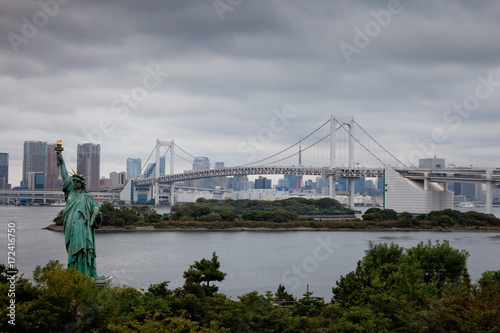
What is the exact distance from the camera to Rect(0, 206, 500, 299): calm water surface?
11.1 metres

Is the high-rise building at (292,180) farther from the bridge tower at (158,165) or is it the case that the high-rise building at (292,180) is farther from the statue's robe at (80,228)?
the statue's robe at (80,228)

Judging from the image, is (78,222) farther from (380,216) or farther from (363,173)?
(363,173)

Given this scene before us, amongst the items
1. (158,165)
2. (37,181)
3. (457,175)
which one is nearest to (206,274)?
(457,175)

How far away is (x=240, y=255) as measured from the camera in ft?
48.9

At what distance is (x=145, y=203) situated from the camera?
48.4m

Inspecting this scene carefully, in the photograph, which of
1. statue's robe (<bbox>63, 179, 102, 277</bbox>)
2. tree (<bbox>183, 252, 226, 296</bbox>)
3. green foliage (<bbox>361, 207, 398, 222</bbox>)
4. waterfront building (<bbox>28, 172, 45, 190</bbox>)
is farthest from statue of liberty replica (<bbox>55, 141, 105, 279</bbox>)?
waterfront building (<bbox>28, 172, 45, 190</bbox>)

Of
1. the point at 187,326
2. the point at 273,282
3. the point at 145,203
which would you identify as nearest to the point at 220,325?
the point at 187,326

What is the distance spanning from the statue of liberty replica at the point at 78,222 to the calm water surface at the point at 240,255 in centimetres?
356

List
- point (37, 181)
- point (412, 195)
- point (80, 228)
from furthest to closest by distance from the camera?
point (37, 181)
point (412, 195)
point (80, 228)

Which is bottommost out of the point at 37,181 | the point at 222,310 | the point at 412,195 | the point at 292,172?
the point at 222,310

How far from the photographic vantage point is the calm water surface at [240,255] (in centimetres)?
1114

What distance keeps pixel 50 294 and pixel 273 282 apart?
5874 millimetres

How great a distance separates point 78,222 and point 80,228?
78 mm

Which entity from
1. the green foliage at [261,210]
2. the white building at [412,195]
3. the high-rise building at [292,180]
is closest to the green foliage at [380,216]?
the white building at [412,195]
